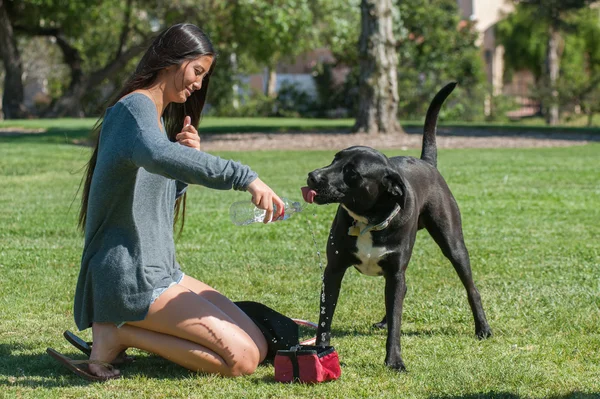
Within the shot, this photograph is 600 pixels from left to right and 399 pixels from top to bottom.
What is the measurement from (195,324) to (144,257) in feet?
1.35

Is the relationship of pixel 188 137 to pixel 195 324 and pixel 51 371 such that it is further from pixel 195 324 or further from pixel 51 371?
pixel 51 371

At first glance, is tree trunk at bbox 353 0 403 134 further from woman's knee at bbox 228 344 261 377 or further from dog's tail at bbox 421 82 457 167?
woman's knee at bbox 228 344 261 377

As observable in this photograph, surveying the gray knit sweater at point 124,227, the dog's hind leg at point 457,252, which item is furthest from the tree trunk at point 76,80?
the gray knit sweater at point 124,227

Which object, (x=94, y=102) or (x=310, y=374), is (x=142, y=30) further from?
(x=310, y=374)

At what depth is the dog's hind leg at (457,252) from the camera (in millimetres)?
4887

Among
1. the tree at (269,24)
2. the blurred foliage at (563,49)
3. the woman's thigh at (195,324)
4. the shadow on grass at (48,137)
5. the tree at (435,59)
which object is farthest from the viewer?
the tree at (435,59)

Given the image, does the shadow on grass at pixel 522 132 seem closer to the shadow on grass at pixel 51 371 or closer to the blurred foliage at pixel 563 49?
the blurred foliage at pixel 563 49

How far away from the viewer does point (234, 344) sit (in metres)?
4.16

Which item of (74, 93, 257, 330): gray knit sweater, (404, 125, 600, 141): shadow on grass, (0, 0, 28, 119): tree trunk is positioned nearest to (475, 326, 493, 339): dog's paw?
(74, 93, 257, 330): gray knit sweater

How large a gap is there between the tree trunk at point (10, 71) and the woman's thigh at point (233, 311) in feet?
89.4

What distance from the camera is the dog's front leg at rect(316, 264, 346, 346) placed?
14.7 feet

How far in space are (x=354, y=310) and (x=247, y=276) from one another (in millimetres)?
1168

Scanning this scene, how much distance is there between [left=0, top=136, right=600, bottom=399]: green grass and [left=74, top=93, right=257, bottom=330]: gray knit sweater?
402mm

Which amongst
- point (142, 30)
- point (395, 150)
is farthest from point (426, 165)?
point (142, 30)
